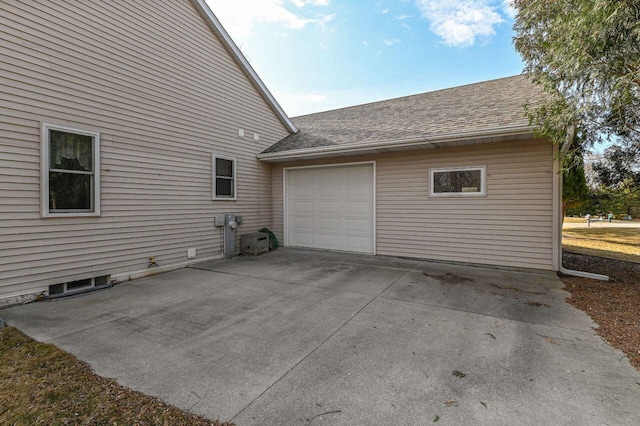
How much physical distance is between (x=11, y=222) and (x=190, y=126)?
3543mm

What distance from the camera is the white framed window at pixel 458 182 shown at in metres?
6.39

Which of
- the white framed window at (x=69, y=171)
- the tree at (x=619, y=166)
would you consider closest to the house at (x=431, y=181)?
the tree at (x=619, y=166)

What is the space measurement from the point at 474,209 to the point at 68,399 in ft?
22.9

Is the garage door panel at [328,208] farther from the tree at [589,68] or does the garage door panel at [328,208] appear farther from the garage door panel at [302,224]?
the tree at [589,68]

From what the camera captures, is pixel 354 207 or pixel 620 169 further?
pixel 354 207

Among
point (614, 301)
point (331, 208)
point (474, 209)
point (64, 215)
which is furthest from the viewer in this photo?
point (331, 208)

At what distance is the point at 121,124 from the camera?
17.6 feet

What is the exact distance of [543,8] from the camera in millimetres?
4531

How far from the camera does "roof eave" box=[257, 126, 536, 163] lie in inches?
221

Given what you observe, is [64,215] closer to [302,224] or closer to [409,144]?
[302,224]

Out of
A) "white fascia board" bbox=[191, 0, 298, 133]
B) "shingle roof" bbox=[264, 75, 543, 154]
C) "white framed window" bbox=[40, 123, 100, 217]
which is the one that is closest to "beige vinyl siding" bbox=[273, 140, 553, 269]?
"shingle roof" bbox=[264, 75, 543, 154]

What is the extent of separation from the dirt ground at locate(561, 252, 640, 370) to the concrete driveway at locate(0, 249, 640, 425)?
0.19m

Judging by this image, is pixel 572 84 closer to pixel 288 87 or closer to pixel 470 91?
pixel 470 91

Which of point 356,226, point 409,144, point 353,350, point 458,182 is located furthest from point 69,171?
point 458,182
